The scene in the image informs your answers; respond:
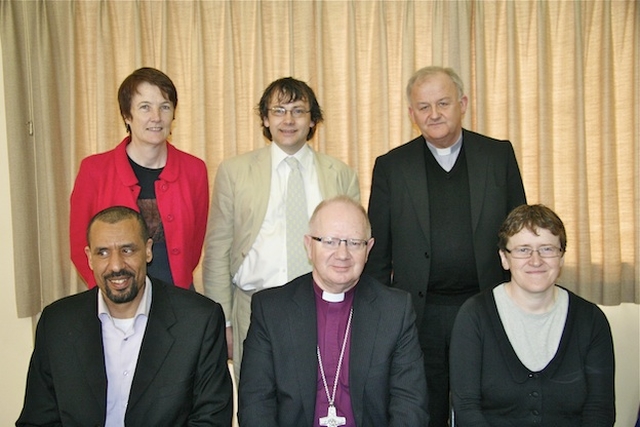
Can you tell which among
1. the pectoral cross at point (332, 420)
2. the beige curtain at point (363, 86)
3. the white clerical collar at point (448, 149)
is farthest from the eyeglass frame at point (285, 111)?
the pectoral cross at point (332, 420)

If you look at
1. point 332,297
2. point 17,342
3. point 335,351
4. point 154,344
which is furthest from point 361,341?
point 17,342

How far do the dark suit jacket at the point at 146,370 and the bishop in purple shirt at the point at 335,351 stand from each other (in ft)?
→ 0.46

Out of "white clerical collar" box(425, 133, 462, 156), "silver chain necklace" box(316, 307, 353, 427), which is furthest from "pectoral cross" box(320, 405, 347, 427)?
"white clerical collar" box(425, 133, 462, 156)

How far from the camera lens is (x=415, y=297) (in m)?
2.98

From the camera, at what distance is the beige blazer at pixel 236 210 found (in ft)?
10.1

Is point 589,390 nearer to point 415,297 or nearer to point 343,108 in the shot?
point 415,297

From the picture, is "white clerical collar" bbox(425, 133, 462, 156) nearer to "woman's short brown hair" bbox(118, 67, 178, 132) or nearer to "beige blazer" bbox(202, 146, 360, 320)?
"beige blazer" bbox(202, 146, 360, 320)

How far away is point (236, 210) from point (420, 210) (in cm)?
92

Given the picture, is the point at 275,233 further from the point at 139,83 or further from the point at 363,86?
the point at 363,86

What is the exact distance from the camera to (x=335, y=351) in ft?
7.96

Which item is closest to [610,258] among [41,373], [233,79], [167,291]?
[233,79]

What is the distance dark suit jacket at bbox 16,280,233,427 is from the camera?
229cm

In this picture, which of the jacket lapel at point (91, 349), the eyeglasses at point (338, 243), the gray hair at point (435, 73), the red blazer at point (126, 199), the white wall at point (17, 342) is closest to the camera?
the jacket lapel at point (91, 349)

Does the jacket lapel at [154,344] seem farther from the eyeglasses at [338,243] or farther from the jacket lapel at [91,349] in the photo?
the eyeglasses at [338,243]
